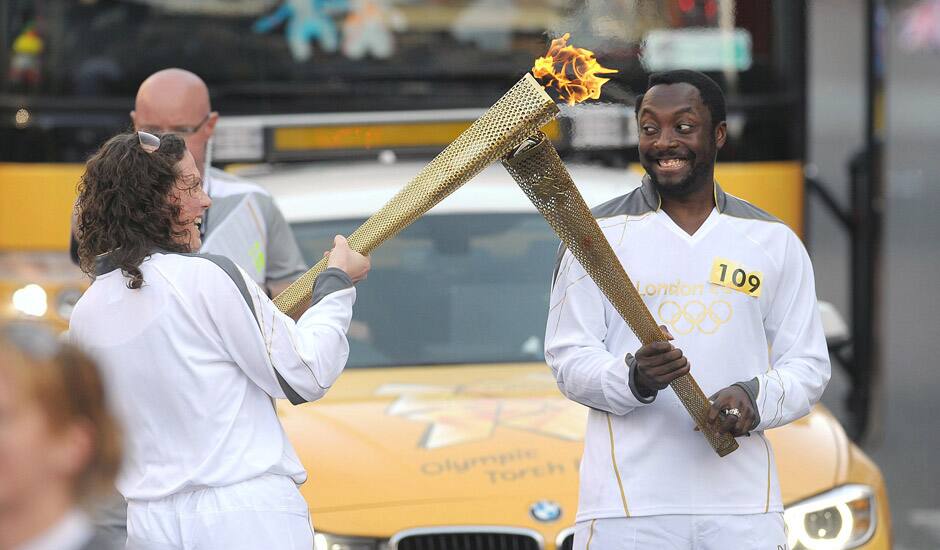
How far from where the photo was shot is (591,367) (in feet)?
11.0

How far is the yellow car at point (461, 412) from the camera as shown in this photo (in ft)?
13.4

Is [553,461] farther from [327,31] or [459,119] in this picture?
[327,31]

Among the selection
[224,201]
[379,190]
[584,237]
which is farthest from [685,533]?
[379,190]

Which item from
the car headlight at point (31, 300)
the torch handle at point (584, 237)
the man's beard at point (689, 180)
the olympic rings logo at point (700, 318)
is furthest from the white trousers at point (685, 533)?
the car headlight at point (31, 300)

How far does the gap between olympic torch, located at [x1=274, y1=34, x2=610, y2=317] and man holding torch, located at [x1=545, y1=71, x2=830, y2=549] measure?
1.23 feet

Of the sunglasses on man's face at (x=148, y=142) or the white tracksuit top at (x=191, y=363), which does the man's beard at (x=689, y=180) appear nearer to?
the white tracksuit top at (x=191, y=363)

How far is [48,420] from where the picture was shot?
1.68m

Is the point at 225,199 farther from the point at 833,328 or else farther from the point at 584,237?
the point at 833,328

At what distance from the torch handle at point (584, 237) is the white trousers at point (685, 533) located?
0.60ft

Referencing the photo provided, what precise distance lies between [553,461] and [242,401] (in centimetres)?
145

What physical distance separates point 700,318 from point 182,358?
1.08 metres

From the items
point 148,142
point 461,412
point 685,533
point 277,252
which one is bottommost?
point 685,533

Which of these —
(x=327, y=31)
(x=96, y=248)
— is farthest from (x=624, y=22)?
(x=96, y=248)

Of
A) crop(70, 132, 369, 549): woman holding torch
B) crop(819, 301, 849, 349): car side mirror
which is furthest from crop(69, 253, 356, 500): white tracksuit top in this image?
crop(819, 301, 849, 349): car side mirror
